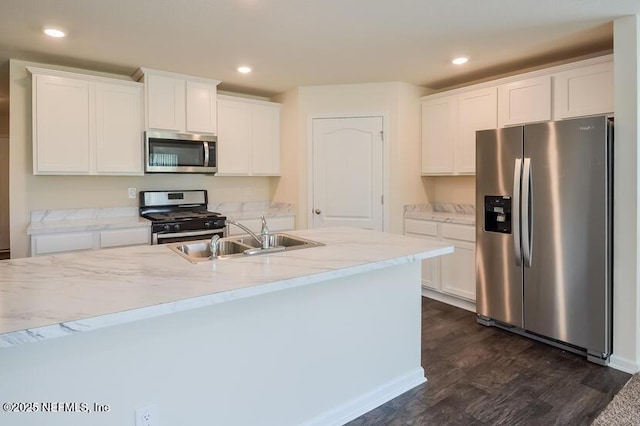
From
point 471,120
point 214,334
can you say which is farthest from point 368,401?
point 471,120

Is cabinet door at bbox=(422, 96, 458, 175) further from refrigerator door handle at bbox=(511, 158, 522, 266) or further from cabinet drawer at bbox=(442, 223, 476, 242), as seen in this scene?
refrigerator door handle at bbox=(511, 158, 522, 266)

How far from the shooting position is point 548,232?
2779 millimetres

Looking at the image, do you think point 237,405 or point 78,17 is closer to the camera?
point 237,405

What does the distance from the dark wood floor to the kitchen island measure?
0.17m

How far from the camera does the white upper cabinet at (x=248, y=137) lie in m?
4.23

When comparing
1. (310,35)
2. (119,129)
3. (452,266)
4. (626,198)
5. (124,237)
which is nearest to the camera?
(626,198)

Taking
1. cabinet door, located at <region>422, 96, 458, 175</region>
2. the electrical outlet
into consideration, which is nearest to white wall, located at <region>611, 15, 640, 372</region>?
cabinet door, located at <region>422, 96, 458, 175</region>

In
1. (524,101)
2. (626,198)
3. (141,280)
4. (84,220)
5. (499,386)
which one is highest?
(524,101)

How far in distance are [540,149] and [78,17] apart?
3.35m

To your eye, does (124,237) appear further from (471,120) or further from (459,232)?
(471,120)

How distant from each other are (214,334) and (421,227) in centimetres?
293

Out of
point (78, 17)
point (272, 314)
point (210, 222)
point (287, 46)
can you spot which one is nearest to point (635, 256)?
point (272, 314)

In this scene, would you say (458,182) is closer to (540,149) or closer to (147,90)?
(540,149)

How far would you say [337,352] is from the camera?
2039 millimetres
